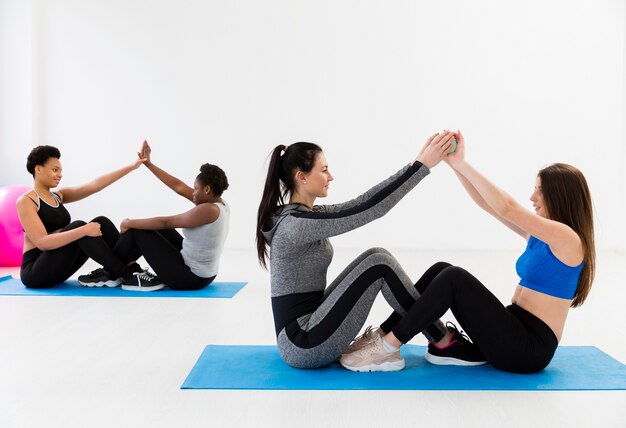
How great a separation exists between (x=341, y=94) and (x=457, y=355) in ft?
16.9

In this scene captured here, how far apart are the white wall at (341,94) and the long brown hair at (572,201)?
489 centimetres

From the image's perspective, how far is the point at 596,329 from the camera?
11.0 feet

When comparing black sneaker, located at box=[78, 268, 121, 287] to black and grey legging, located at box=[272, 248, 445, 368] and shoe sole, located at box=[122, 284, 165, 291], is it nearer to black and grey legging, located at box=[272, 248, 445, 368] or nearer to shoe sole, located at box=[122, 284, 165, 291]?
shoe sole, located at box=[122, 284, 165, 291]

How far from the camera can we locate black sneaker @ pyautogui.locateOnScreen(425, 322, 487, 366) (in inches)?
102

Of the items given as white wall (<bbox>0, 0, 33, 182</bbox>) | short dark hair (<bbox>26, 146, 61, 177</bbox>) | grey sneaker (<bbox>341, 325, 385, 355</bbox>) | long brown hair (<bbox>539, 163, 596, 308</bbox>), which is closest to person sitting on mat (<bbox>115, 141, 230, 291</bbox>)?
short dark hair (<bbox>26, 146, 61, 177</bbox>)

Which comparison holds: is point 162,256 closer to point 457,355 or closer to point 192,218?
point 192,218

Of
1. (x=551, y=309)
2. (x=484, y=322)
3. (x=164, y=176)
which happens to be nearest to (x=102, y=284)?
(x=164, y=176)

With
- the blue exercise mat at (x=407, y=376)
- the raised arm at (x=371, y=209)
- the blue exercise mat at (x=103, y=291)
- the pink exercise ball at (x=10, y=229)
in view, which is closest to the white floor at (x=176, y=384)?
the blue exercise mat at (x=407, y=376)

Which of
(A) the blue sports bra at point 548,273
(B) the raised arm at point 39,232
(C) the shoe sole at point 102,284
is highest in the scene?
(A) the blue sports bra at point 548,273

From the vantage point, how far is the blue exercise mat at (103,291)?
4.26 metres

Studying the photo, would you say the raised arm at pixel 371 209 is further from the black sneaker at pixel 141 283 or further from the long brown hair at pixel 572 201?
the black sneaker at pixel 141 283

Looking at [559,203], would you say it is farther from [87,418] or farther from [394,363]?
[87,418]

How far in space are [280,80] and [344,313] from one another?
5.36 m

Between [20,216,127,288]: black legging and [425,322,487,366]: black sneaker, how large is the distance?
2.65 meters
